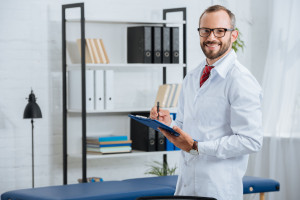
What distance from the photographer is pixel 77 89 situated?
3.85m

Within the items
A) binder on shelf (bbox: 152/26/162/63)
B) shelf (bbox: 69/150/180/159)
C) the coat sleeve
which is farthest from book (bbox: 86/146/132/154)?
the coat sleeve

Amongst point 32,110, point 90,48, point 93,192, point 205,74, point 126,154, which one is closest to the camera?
point 205,74

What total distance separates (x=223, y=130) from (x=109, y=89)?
214 cm

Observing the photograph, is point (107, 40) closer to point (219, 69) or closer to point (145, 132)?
point (145, 132)

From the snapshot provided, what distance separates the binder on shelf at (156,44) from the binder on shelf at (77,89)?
1.84 feet

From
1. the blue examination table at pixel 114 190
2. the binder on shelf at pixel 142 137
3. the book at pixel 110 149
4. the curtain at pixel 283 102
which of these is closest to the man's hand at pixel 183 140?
the blue examination table at pixel 114 190

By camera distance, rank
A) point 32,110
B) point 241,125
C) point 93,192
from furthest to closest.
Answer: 1. point 32,110
2. point 93,192
3. point 241,125

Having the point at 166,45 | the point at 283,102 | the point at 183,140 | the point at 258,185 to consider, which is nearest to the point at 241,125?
the point at 183,140

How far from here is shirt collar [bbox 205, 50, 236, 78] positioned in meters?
1.80

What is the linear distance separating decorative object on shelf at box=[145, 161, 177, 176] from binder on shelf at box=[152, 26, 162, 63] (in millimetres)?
875

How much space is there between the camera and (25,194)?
2830mm

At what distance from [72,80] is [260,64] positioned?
178cm

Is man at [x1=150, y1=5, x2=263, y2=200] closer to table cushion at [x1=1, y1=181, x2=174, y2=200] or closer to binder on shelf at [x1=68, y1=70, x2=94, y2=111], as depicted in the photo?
table cushion at [x1=1, y1=181, x2=174, y2=200]

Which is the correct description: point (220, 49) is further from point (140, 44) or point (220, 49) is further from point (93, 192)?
point (140, 44)
